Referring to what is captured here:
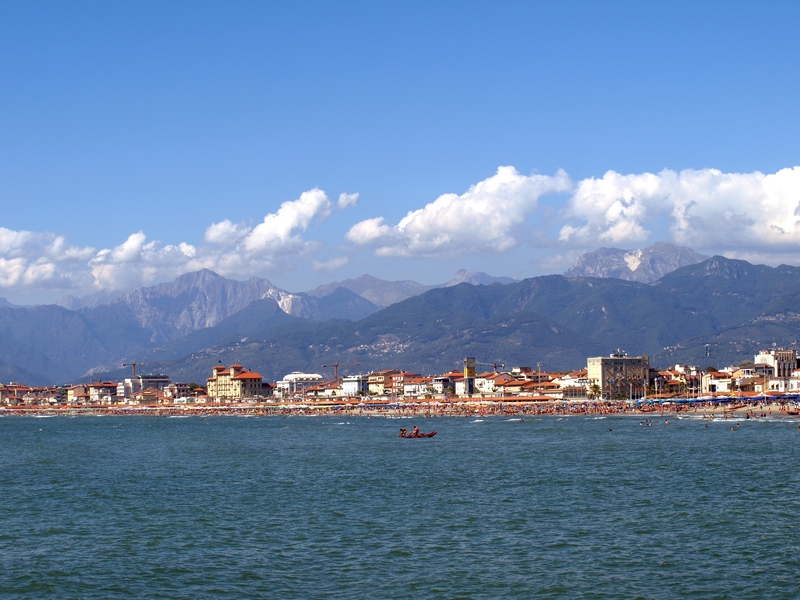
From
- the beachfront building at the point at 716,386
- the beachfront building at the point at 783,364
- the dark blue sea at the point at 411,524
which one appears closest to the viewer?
the dark blue sea at the point at 411,524

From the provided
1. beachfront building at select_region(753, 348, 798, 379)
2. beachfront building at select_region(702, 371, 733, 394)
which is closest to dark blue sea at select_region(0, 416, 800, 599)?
beachfront building at select_region(702, 371, 733, 394)

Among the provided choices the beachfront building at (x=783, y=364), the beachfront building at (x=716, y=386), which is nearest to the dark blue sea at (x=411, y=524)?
the beachfront building at (x=716, y=386)

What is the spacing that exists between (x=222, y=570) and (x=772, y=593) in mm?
→ 18290

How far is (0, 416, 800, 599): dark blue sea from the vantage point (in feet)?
108

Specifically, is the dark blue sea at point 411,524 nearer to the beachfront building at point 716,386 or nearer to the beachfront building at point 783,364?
the beachfront building at point 716,386

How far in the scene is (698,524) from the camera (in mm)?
42344

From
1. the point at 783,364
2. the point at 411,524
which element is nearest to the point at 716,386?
the point at 783,364

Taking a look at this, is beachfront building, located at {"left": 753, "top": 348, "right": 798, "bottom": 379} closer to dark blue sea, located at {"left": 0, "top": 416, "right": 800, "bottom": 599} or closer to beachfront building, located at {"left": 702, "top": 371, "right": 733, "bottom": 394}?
beachfront building, located at {"left": 702, "top": 371, "right": 733, "bottom": 394}

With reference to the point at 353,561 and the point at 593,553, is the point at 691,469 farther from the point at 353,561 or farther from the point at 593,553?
the point at 353,561

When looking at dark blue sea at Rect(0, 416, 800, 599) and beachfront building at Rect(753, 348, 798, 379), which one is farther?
beachfront building at Rect(753, 348, 798, 379)

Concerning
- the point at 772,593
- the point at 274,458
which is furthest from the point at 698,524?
the point at 274,458

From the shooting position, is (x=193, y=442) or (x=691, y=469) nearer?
(x=691, y=469)

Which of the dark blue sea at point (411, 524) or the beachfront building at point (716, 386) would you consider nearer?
the dark blue sea at point (411, 524)

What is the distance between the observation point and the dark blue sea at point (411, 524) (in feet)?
108
